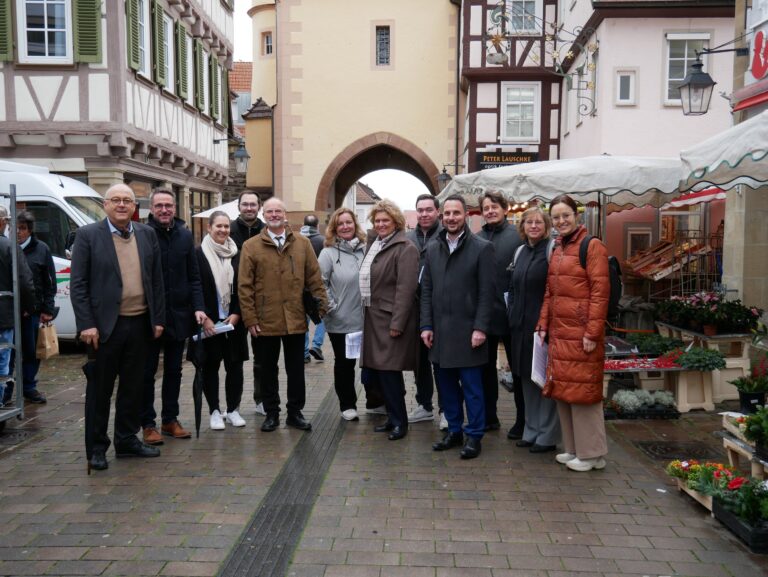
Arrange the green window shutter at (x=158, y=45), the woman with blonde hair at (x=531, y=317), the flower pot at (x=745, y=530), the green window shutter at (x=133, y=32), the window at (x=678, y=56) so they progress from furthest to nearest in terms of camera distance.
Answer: the green window shutter at (x=158, y=45) → the window at (x=678, y=56) → the green window shutter at (x=133, y=32) → the woman with blonde hair at (x=531, y=317) → the flower pot at (x=745, y=530)

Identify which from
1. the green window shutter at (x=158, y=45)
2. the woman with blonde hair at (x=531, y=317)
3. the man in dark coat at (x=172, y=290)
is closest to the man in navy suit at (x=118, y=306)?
the man in dark coat at (x=172, y=290)

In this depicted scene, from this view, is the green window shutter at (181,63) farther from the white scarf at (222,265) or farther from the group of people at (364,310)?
the white scarf at (222,265)

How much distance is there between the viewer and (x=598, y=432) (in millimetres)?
5316

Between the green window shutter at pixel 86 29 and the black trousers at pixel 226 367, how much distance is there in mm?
10068

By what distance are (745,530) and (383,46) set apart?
22.6m

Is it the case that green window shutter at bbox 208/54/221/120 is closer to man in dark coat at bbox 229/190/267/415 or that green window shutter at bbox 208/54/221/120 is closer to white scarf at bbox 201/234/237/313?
man in dark coat at bbox 229/190/267/415

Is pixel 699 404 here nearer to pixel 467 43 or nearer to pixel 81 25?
pixel 81 25

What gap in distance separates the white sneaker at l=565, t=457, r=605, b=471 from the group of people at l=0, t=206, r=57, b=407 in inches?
181

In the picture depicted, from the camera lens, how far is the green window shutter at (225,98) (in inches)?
958

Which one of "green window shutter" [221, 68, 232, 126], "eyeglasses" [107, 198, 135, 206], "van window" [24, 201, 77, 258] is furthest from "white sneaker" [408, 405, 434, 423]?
"green window shutter" [221, 68, 232, 126]

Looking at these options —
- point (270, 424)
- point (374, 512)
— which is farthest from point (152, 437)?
point (374, 512)

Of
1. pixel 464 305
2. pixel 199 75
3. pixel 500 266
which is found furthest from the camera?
pixel 199 75

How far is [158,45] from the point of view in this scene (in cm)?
1681

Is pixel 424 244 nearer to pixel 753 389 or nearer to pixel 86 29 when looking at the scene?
pixel 753 389
